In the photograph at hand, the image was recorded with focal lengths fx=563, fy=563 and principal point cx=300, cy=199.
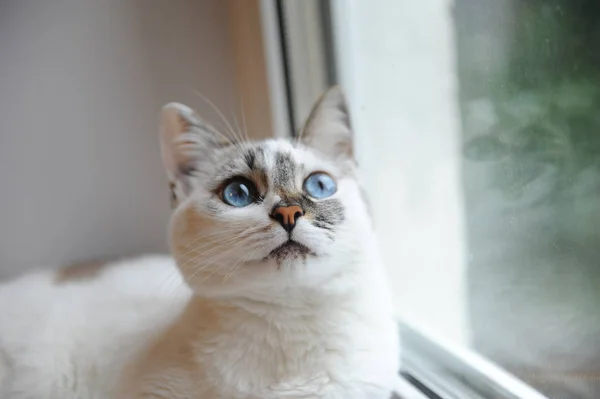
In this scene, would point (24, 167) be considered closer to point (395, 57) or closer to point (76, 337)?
point (76, 337)

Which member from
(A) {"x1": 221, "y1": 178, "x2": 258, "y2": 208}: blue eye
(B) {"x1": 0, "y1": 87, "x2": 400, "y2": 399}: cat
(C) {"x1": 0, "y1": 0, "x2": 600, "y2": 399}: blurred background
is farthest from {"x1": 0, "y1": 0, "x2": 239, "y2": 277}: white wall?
(A) {"x1": 221, "y1": 178, "x2": 258, "y2": 208}: blue eye

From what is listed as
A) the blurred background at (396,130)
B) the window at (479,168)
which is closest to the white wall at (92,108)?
the blurred background at (396,130)

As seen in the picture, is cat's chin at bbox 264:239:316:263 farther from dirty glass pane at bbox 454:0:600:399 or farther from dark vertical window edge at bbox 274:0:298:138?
dark vertical window edge at bbox 274:0:298:138

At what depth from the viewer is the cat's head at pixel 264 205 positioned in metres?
0.76

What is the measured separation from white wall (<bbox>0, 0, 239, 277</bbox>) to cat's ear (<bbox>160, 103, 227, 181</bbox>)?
1.89 feet

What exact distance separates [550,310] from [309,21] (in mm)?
842

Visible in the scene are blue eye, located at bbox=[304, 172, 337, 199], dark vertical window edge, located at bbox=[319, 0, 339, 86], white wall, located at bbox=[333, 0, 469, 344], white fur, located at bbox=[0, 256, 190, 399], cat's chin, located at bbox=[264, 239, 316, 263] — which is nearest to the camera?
cat's chin, located at bbox=[264, 239, 316, 263]

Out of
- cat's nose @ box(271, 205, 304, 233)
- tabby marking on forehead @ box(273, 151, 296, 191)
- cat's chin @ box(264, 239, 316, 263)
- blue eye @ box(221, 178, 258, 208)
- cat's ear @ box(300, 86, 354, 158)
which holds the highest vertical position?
cat's ear @ box(300, 86, 354, 158)

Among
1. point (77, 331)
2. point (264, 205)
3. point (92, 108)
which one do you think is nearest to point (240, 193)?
point (264, 205)

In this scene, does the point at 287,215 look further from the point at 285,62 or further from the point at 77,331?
the point at 285,62

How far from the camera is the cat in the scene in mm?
772

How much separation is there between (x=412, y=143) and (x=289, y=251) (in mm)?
645

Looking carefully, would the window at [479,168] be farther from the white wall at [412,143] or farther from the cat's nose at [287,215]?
the cat's nose at [287,215]

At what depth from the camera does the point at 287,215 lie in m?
0.76
